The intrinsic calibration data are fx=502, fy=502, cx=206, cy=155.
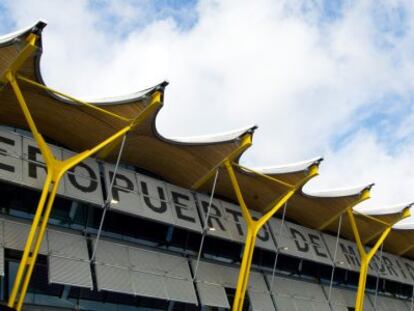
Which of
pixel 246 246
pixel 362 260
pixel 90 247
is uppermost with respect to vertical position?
pixel 362 260

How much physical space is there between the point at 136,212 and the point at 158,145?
127 inches

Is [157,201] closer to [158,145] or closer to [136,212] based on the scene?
[136,212]

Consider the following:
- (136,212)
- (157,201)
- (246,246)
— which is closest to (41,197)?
(136,212)

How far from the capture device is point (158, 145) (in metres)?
23.2

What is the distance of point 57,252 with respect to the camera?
19.8 meters

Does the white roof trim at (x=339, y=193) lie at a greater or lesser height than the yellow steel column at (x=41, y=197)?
greater

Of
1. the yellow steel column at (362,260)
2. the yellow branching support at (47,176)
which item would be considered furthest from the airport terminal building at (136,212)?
the yellow steel column at (362,260)

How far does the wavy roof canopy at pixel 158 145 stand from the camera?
768 inches

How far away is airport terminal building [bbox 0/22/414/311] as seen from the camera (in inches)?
753

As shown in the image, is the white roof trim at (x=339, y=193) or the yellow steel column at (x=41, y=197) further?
the white roof trim at (x=339, y=193)

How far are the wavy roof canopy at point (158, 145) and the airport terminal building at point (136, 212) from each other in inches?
2.3

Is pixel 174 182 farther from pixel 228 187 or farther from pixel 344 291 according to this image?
pixel 344 291

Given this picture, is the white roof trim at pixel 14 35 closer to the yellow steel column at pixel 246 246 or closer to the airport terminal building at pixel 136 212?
the airport terminal building at pixel 136 212

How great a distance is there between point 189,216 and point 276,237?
6170 millimetres
